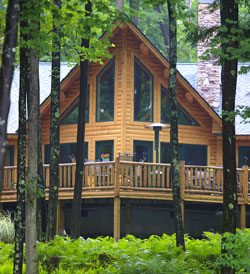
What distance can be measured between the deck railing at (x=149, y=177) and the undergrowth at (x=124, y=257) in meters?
7.50

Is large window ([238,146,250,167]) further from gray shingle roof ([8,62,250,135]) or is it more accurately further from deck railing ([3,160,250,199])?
deck railing ([3,160,250,199])

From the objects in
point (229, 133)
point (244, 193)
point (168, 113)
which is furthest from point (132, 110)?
point (229, 133)

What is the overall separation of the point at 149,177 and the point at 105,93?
483 centimetres

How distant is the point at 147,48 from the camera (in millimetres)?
27547

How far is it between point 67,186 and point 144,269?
12.0 meters

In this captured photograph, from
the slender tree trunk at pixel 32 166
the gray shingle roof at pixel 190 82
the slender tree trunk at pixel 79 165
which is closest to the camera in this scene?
the slender tree trunk at pixel 32 166

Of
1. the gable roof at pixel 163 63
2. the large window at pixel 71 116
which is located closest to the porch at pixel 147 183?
the gable roof at pixel 163 63

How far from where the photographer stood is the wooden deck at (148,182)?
80.8 ft

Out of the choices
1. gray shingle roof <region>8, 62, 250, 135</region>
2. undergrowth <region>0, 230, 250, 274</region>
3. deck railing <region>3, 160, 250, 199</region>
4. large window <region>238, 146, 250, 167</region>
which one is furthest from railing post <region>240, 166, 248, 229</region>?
undergrowth <region>0, 230, 250, 274</region>

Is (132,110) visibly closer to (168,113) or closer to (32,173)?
(168,113)

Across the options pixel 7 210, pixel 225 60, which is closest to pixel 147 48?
pixel 7 210

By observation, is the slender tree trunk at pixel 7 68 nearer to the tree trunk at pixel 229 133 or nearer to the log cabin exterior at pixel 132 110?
the tree trunk at pixel 229 133

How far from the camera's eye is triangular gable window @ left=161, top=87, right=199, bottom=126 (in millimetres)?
28547

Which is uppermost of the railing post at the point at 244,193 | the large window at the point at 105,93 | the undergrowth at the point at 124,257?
the large window at the point at 105,93
